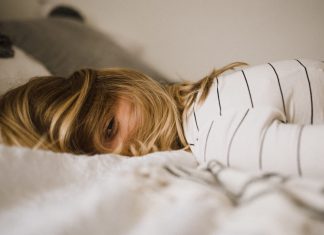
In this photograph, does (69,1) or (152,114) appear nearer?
(152,114)

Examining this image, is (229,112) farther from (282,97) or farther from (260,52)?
(260,52)

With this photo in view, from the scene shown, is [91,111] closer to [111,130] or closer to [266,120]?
[111,130]

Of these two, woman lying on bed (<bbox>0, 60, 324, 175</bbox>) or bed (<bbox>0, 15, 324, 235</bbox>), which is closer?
bed (<bbox>0, 15, 324, 235</bbox>)

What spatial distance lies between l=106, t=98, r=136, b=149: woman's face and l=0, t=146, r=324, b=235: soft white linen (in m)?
0.25

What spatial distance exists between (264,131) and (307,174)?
91 mm

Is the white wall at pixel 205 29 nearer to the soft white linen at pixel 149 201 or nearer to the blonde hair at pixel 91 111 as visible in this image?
the blonde hair at pixel 91 111

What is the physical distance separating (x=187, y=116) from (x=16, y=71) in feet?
1.61

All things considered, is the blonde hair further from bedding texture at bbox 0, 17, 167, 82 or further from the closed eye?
bedding texture at bbox 0, 17, 167, 82

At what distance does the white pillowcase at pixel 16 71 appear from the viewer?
0.76m

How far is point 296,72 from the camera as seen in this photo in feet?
2.13

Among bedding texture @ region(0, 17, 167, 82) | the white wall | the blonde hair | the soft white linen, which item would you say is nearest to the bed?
the soft white linen

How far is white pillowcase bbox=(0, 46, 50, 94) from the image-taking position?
30.0 inches

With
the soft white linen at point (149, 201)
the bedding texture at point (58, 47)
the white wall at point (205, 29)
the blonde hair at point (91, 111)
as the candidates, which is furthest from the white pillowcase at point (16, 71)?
the white wall at point (205, 29)

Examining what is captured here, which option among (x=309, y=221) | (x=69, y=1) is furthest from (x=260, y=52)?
(x=309, y=221)
